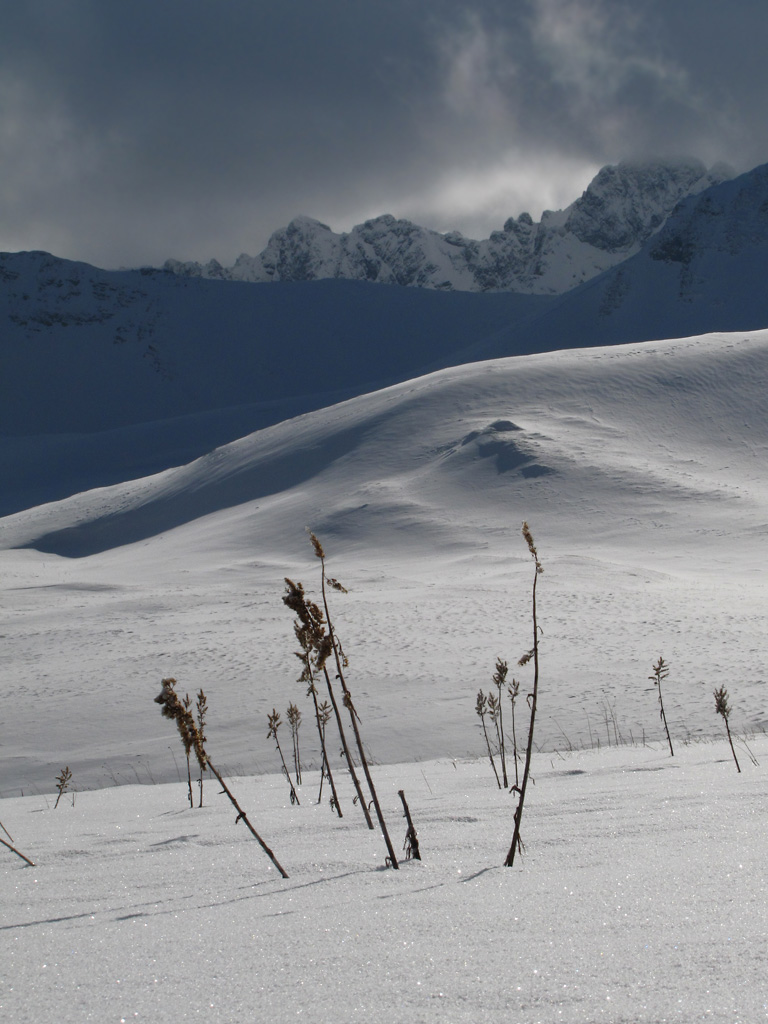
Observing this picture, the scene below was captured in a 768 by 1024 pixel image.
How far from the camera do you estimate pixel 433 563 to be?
24969 mm

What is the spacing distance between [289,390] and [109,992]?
11578 centimetres

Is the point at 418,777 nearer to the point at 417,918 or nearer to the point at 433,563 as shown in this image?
the point at 417,918

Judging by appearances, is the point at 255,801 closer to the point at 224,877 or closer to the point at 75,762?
the point at 224,877

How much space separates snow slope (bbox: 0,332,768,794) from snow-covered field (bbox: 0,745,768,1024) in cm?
464

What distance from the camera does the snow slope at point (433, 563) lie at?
9.76 meters

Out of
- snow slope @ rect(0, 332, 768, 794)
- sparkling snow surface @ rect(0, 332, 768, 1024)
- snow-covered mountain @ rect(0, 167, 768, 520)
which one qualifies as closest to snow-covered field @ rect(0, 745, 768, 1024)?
sparkling snow surface @ rect(0, 332, 768, 1024)

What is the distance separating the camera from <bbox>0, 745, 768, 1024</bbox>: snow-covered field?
1.60 meters

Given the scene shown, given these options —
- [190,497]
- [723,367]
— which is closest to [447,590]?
[190,497]

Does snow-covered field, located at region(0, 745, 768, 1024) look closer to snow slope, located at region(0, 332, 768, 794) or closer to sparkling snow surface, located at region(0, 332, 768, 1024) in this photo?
sparkling snow surface, located at region(0, 332, 768, 1024)

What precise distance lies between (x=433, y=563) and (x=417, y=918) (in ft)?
75.4

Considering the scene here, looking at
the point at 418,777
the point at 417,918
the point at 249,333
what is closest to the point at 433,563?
the point at 418,777

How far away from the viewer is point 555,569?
68.8ft

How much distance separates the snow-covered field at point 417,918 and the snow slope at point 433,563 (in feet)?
15.2

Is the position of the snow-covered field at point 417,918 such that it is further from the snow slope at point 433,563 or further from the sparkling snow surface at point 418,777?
the snow slope at point 433,563
